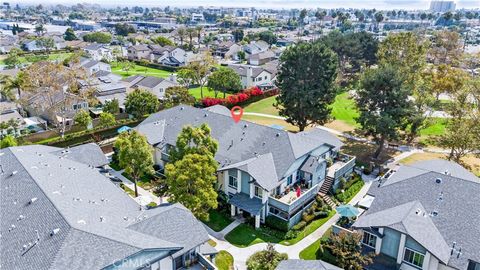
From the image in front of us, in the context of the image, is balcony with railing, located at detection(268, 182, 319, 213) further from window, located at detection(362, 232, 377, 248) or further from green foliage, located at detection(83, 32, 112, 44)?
green foliage, located at detection(83, 32, 112, 44)

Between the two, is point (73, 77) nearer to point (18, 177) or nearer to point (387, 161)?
point (18, 177)

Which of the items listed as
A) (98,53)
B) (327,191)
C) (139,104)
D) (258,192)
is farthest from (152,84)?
(98,53)

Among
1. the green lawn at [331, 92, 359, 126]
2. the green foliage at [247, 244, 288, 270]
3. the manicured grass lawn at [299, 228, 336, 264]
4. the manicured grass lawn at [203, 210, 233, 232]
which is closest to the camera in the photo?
the green foliage at [247, 244, 288, 270]

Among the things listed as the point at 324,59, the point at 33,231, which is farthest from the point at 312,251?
the point at 324,59

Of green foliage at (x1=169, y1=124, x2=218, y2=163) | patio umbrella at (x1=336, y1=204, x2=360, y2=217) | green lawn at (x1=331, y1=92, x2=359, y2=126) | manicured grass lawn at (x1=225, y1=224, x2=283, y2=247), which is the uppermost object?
green foliage at (x1=169, y1=124, x2=218, y2=163)

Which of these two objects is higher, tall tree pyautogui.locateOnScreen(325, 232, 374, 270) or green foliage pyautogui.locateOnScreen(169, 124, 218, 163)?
green foliage pyautogui.locateOnScreen(169, 124, 218, 163)

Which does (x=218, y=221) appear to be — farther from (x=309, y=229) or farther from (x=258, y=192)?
(x=309, y=229)

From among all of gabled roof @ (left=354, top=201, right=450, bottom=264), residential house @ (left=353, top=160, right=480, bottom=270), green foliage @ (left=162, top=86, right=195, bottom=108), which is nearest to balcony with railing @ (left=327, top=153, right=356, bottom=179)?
residential house @ (left=353, top=160, right=480, bottom=270)

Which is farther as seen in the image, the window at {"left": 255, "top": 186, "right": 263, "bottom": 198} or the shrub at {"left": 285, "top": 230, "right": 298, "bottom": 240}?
the window at {"left": 255, "top": 186, "right": 263, "bottom": 198}
